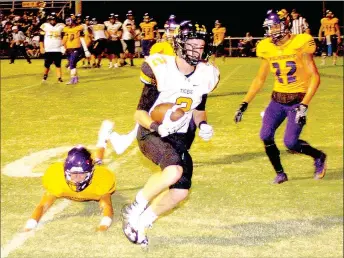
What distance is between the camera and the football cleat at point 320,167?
10494 millimetres

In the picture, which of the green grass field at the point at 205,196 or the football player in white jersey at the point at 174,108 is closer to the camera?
the football player in white jersey at the point at 174,108

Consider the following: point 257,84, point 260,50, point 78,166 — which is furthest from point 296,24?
point 78,166

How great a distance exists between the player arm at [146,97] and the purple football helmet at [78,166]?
480 mm

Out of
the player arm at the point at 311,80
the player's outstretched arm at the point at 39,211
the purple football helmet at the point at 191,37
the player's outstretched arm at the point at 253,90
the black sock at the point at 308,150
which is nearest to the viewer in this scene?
the purple football helmet at the point at 191,37

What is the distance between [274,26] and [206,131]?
1.60 meters

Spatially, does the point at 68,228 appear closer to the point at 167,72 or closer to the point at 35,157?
the point at 35,157

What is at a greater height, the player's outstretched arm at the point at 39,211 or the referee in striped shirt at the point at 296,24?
the referee in striped shirt at the point at 296,24

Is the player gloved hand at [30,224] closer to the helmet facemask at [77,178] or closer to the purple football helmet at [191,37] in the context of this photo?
the helmet facemask at [77,178]

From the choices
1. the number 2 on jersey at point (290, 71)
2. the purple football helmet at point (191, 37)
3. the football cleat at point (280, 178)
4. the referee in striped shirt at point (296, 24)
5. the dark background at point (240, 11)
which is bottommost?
the football cleat at point (280, 178)

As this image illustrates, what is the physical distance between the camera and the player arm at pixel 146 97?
113 inches

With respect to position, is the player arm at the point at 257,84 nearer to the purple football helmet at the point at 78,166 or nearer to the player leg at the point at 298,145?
the purple football helmet at the point at 78,166

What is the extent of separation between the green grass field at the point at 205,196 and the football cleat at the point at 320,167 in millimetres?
169

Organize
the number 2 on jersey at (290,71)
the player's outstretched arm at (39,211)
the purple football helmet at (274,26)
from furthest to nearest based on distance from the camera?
the number 2 on jersey at (290,71) < the player's outstretched arm at (39,211) < the purple football helmet at (274,26)

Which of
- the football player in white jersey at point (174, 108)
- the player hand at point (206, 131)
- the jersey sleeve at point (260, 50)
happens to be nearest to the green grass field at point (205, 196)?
the jersey sleeve at point (260, 50)
